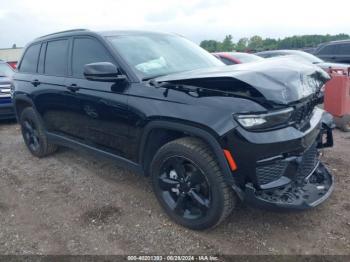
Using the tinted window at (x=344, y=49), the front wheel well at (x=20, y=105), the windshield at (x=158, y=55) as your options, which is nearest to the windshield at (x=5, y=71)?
the front wheel well at (x=20, y=105)

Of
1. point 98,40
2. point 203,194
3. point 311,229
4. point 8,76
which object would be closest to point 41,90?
point 98,40

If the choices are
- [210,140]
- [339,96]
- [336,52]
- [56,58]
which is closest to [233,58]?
[339,96]

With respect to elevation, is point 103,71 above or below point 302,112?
above

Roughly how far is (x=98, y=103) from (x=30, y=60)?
7.27 feet

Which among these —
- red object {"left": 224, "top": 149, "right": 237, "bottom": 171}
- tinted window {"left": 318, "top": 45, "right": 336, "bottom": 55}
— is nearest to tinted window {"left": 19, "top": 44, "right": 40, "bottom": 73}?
red object {"left": 224, "top": 149, "right": 237, "bottom": 171}

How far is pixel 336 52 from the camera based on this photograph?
1189cm

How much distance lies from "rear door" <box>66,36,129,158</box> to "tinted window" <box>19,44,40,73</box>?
115cm

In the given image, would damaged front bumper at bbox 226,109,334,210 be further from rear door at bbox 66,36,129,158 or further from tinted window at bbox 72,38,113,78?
tinted window at bbox 72,38,113,78

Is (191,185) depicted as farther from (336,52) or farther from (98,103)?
(336,52)

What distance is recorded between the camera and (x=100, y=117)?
3.69 metres

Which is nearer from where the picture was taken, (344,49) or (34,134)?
(34,134)

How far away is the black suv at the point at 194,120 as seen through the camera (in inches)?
104

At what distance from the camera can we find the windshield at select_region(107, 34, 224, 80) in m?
3.50

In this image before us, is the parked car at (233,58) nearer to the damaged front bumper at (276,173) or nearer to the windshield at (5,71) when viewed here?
the windshield at (5,71)
